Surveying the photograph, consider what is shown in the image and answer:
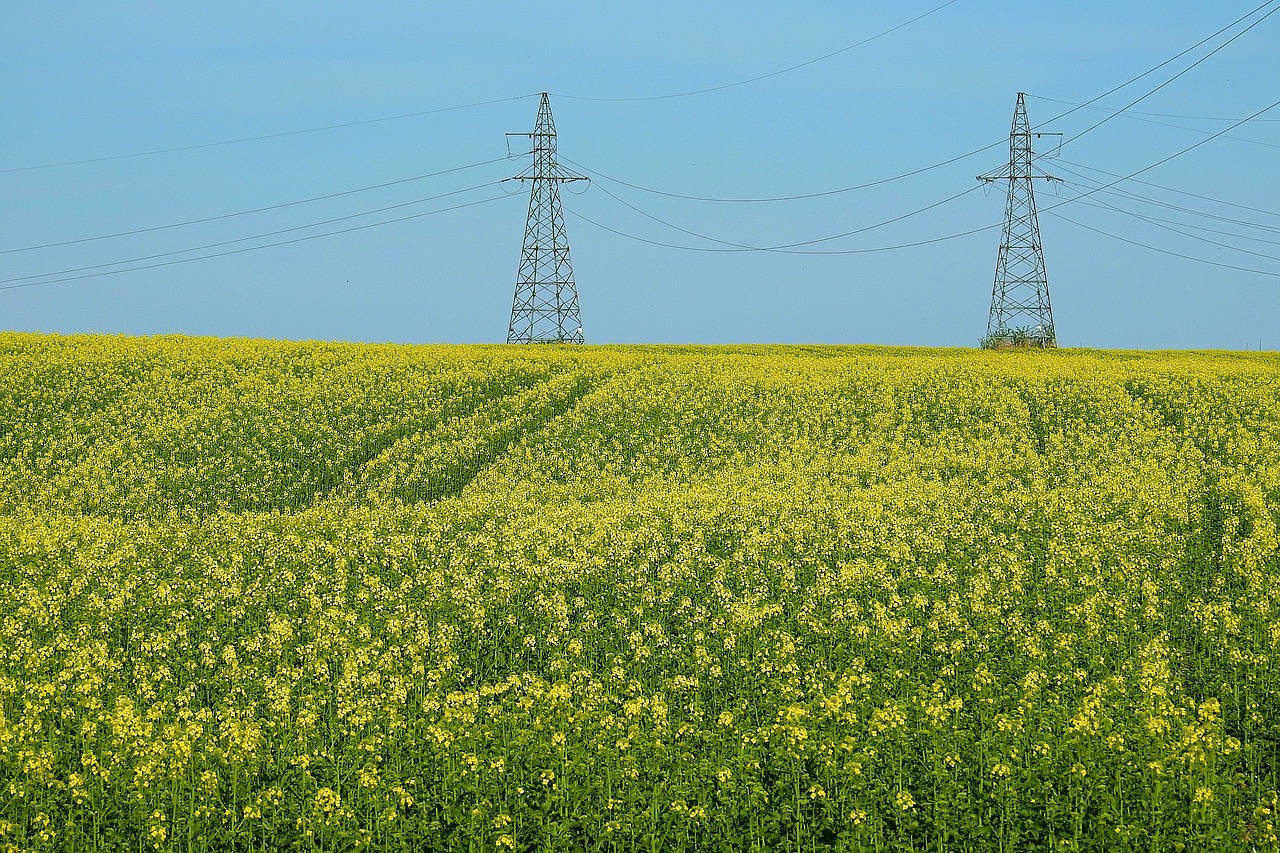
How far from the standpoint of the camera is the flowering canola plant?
36.9 ft

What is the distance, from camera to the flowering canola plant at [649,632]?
1123 centimetres

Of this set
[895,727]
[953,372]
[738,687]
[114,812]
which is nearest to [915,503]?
[738,687]

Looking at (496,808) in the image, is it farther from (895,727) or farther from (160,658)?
(160,658)

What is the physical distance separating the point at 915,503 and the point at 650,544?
7237 millimetres

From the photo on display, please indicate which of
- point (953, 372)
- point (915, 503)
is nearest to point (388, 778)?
point (915, 503)

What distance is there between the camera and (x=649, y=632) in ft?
58.0

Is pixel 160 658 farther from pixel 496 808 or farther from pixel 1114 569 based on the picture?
pixel 1114 569

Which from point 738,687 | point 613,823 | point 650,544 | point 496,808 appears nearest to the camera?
point 613,823

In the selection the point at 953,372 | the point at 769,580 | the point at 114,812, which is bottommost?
the point at 114,812

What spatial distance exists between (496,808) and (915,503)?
17.7 m

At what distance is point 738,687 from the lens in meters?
15.4

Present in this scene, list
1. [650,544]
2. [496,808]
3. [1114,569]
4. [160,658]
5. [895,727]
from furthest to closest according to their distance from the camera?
[650,544] < [1114,569] < [160,658] < [895,727] < [496,808]

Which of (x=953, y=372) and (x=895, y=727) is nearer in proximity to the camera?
(x=895, y=727)

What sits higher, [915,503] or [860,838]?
[915,503]
